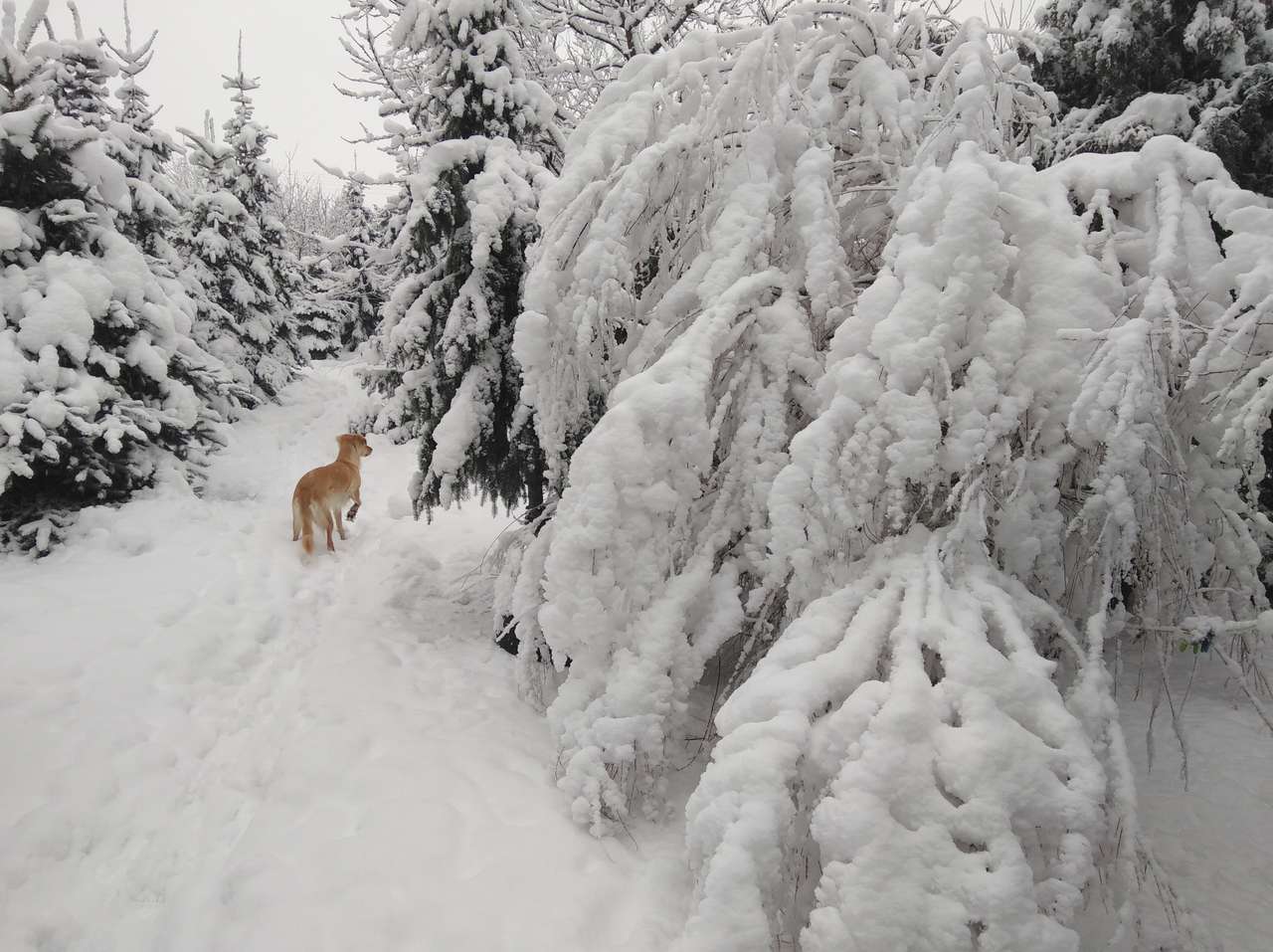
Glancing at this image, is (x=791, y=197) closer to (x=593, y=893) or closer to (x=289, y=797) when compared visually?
(x=593, y=893)

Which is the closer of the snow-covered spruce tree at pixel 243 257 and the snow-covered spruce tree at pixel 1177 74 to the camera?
the snow-covered spruce tree at pixel 1177 74

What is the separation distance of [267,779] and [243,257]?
15063 mm

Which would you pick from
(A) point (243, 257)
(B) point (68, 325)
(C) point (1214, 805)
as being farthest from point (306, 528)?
(A) point (243, 257)

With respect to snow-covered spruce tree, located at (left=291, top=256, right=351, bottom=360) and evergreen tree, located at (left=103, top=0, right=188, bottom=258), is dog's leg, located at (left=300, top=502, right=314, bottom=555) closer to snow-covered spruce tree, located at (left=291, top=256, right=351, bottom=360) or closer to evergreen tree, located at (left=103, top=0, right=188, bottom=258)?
evergreen tree, located at (left=103, top=0, right=188, bottom=258)

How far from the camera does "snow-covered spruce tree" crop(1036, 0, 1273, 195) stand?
231 inches

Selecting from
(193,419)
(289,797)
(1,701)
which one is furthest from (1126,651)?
(193,419)

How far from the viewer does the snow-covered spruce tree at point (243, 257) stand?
1409 centimetres

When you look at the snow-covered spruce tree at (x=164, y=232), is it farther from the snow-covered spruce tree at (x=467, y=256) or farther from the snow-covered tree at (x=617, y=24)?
the snow-covered tree at (x=617, y=24)

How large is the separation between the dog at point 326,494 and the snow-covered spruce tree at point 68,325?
1.20 meters

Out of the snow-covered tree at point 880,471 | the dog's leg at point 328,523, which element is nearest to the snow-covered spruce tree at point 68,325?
the dog's leg at point 328,523

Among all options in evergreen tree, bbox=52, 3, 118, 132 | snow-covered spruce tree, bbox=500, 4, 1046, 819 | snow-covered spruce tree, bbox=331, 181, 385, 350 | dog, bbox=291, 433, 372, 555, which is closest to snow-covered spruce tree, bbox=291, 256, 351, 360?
snow-covered spruce tree, bbox=331, 181, 385, 350

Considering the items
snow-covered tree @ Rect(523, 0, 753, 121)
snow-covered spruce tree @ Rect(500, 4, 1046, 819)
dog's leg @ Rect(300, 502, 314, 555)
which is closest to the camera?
snow-covered spruce tree @ Rect(500, 4, 1046, 819)

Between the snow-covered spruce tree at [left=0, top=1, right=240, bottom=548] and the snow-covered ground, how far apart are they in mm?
670

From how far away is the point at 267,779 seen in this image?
330 centimetres
